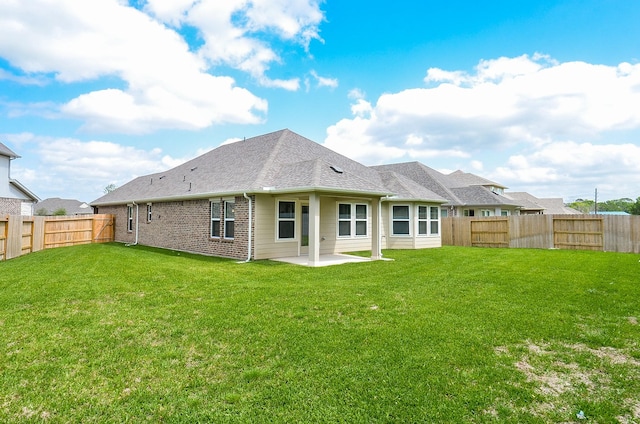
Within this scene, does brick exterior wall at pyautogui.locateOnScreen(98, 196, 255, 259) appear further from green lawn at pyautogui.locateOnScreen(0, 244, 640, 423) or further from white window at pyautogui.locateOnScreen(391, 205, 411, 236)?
white window at pyautogui.locateOnScreen(391, 205, 411, 236)

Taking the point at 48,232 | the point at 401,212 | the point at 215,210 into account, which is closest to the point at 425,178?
the point at 401,212

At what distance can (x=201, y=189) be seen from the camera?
15.2m

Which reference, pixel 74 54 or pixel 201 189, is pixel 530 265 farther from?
pixel 74 54

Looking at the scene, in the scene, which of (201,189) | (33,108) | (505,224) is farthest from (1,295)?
(505,224)

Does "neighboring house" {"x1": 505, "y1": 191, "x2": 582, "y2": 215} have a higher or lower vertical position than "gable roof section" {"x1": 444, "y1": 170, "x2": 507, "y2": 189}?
lower

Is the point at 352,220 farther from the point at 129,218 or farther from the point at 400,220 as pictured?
the point at 129,218

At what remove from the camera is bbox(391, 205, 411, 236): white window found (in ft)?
57.7

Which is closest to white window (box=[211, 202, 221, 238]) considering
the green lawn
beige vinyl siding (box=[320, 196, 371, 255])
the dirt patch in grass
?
beige vinyl siding (box=[320, 196, 371, 255])

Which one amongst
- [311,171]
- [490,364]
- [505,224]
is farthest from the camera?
[505,224]

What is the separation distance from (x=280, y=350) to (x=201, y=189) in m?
12.3

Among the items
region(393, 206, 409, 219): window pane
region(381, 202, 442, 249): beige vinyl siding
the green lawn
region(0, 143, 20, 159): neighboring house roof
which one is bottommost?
the green lawn

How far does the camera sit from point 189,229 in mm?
15695

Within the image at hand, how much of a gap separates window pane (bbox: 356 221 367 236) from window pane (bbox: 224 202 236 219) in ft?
19.2

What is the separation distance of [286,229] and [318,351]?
372 inches
